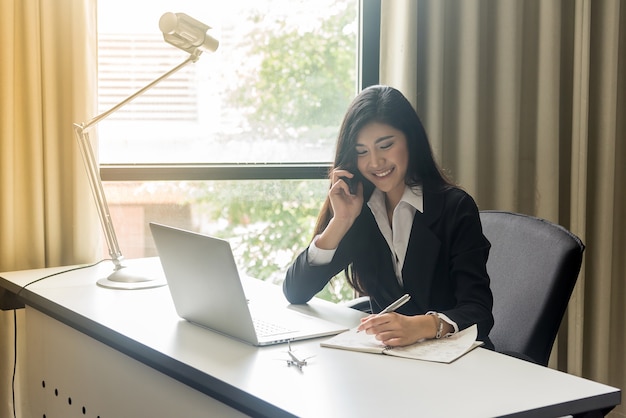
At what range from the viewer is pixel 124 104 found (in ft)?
7.03

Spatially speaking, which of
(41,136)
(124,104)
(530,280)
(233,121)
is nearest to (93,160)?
(124,104)

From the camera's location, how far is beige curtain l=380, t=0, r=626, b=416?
271 cm

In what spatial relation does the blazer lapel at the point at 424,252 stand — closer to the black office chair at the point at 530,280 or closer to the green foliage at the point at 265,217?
the black office chair at the point at 530,280

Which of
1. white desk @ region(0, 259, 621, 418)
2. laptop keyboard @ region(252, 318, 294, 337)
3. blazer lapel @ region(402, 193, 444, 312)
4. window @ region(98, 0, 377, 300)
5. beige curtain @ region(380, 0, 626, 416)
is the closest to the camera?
white desk @ region(0, 259, 621, 418)

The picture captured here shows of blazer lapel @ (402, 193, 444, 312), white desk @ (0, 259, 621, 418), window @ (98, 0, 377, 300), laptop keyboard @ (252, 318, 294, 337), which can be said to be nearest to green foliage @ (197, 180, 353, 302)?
window @ (98, 0, 377, 300)

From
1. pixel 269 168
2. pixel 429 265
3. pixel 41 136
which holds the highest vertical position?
pixel 41 136

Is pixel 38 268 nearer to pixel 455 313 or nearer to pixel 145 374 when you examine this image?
pixel 145 374

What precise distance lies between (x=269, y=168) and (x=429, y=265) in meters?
1.03

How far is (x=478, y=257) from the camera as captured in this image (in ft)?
5.82

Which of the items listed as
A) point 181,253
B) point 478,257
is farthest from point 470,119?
point 181,253

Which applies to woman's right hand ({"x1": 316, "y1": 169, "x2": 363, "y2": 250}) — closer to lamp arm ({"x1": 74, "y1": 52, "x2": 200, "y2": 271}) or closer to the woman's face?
the woman's face

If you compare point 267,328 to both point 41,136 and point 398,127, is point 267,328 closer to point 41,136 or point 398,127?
point 398,127

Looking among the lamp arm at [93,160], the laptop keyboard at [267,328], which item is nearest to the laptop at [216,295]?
the laptop keyboard at [267,328]

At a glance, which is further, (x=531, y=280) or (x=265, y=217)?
(x=265, y=217)
